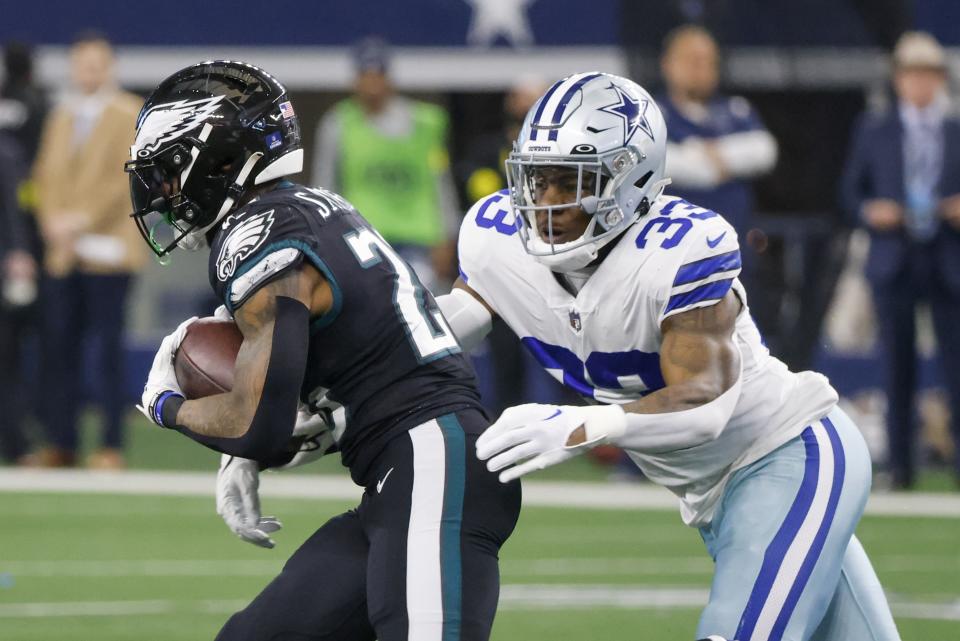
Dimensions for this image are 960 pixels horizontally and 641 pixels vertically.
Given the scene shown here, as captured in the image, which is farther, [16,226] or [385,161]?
[385,161]

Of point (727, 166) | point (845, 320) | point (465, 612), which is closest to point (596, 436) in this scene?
point (465, 612)

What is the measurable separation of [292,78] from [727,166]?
3889 millimetres

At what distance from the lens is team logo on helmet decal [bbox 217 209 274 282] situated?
11.3 ft

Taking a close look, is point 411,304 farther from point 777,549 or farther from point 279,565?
point 279,565

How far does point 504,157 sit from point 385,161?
72cm

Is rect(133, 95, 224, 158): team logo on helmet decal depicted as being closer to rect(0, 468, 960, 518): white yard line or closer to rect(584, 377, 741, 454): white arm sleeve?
rect(584, 377, 741, 454): white arm sleeve

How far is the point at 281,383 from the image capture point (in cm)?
340

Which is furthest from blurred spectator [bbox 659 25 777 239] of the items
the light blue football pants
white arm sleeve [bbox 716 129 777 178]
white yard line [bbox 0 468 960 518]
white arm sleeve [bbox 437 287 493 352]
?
the light blue football pants

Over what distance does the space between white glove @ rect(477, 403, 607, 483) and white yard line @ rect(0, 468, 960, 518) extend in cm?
458

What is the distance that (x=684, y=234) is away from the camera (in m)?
3.70

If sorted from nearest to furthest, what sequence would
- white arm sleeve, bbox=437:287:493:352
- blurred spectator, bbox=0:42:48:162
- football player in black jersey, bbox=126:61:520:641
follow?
football player in black jersey, bbox=126:61:520:641 < white arm sleeve, bbox=437:287:493:352 < blurred spectator, bbox=0:42:48:162

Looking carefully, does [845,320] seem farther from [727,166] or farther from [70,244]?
[70,244]

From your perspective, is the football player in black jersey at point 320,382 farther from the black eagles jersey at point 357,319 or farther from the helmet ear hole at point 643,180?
the helmet ear hole at point 643,180

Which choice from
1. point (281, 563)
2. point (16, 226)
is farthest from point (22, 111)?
point (281, 563)
